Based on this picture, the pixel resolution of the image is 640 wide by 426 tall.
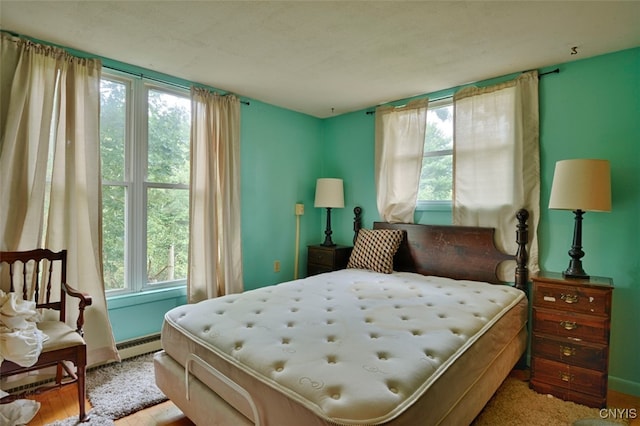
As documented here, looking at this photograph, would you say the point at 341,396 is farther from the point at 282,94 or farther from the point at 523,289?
the point at 282,94

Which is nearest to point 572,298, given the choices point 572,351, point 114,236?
point 572,351

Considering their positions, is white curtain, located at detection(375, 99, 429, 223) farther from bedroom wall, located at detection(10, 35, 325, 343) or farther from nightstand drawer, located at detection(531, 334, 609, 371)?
nightstand drawer, located at detection(531, 334, 609, 371)

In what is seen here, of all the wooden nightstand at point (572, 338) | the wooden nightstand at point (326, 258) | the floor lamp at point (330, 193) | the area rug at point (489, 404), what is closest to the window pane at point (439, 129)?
the floor lamp at point (330, 193)

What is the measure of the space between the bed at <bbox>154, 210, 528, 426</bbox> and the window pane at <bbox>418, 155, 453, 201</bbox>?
71 centimetres

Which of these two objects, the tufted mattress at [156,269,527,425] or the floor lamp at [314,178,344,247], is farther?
the floor lamp at [314,178,344,247]

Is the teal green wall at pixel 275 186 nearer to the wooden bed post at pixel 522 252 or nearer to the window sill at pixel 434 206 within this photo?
the window sill at pixel 434 206

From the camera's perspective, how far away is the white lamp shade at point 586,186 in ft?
6.75

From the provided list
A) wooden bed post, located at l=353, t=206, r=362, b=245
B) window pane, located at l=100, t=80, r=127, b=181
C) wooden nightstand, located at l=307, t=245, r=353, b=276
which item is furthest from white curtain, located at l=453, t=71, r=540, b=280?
window pane, located at l=100, t=80, r=127, b=181

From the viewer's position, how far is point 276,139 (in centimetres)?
365

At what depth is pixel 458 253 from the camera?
2846 mm

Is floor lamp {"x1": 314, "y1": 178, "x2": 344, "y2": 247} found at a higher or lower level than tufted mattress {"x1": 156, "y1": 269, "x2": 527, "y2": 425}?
higher

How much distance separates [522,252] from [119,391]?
9.82ft

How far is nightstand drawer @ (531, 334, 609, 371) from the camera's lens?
1.95 m

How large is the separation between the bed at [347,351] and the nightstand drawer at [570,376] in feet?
0.62
